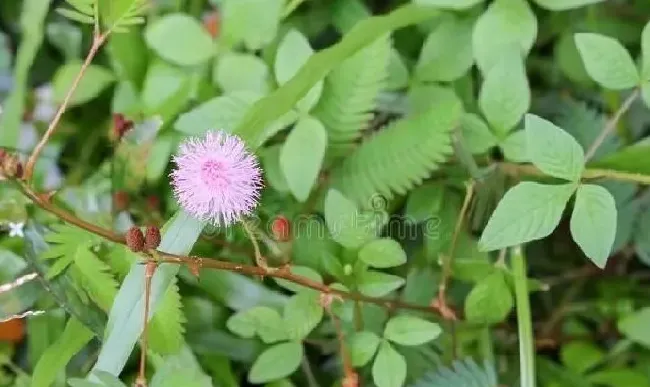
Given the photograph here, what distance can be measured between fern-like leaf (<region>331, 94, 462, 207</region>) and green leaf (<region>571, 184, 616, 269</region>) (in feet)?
0.42

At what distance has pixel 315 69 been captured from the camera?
0.62 metres

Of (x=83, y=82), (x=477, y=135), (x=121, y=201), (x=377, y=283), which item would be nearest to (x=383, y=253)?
(x=377, y=283)

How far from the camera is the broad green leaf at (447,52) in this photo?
2.28ft

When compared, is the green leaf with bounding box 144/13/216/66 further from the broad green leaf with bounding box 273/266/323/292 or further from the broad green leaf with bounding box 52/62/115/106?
the broad green leaf with bounding box 273/266/323/292

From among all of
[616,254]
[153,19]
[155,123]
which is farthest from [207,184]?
[616,254]

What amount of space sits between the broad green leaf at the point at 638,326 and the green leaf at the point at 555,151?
212 millimetres

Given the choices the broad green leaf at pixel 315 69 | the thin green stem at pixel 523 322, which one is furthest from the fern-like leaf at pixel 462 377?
the broad green leaf at pixel 315 69

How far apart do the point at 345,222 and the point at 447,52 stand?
0.20 metres

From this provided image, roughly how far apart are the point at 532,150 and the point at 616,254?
0.31 meters

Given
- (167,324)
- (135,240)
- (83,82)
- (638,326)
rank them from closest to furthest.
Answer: (135,240) → (167,324) → (638,326) → (83,82)

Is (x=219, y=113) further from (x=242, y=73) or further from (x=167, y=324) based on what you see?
(x=167, y=324)

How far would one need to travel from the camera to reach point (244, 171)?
19.8 inches

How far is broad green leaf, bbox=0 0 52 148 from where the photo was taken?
0.76 m

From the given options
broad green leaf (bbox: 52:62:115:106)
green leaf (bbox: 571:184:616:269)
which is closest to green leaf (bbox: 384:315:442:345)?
green leaf (bbox: 571:184:616:269)
